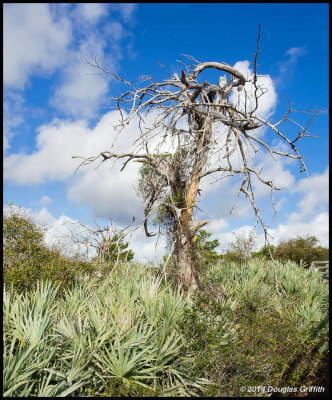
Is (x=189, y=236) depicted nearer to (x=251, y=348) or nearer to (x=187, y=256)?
(x=187, y=256)

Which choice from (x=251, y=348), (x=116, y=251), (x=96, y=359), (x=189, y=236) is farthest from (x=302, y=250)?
(x=96, y=359)

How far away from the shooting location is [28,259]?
774 cm

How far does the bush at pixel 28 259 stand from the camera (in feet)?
23.6

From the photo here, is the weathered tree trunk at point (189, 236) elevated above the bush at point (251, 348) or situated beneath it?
elevated above

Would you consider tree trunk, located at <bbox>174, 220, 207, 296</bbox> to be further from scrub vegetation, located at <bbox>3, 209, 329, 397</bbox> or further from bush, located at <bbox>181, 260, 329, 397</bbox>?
scrub vegetation, located at <bbox>3, 209, 329, 397</bbox>

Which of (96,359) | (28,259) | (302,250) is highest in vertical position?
(302,250)

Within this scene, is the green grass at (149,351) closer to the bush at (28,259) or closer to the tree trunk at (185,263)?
the bush at (28,259)

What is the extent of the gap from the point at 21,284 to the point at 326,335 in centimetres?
634

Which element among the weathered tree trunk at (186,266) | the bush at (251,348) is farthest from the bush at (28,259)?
the bush at (251,348)

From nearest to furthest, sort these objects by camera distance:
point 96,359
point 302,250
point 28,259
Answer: point 96,359, point 28,259, point 302,250

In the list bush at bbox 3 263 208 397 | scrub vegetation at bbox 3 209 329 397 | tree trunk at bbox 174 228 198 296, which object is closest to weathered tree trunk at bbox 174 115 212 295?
tree trunk at bbox 174 228 198 296

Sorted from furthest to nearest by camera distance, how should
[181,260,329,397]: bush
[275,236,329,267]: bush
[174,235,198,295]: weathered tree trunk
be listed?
[275,236,329,267]: bush → [174,235,198,295]: weathered tree trunk → [181,260,329,397]: bush

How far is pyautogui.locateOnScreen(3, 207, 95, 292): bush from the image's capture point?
720cm

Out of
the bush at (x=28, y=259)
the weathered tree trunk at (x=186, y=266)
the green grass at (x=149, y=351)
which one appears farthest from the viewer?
the weathered tree trunk at (x=186, y=266)
